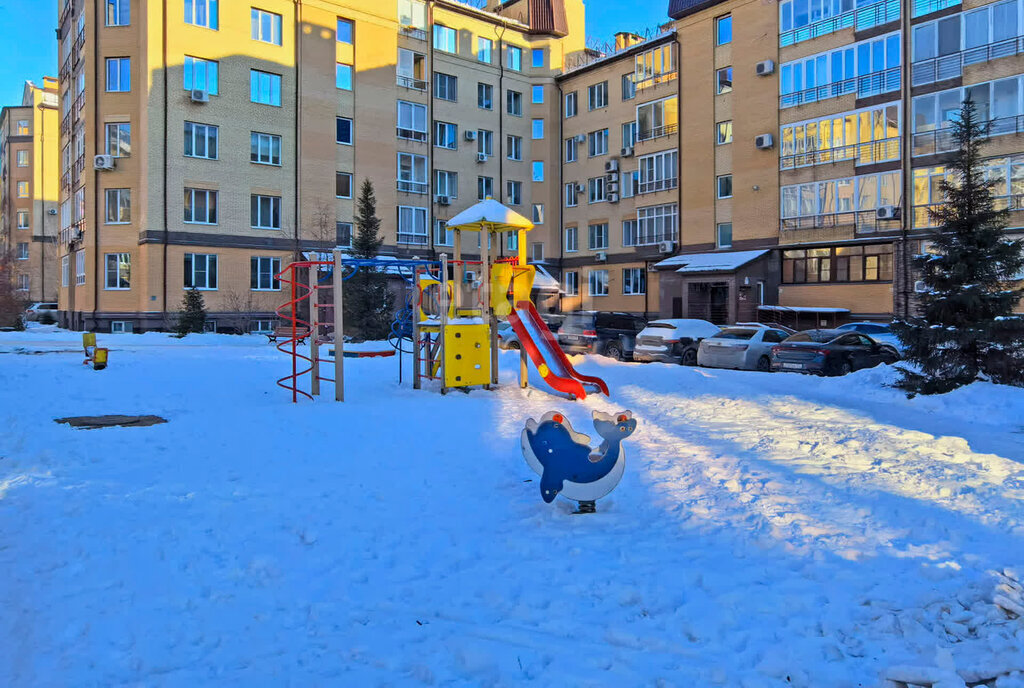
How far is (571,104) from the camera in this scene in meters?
48.2

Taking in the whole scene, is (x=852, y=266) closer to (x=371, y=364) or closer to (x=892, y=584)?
(x=371, y=364)

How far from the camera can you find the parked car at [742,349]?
2100 centimetres

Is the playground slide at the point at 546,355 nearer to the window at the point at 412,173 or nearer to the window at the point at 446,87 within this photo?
the window at the point at 412,173

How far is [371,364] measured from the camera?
19656mm

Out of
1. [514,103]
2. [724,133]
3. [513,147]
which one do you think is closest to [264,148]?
[513,147]

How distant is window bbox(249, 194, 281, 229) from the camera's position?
3769 cm

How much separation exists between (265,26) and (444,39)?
37.0 ft

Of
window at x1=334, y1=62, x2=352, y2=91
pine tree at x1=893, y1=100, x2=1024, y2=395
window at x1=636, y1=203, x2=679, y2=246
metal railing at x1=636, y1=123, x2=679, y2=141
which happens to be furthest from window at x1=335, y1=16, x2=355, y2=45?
pine tree at x1=893, y1=100, x2=1024, y2=395

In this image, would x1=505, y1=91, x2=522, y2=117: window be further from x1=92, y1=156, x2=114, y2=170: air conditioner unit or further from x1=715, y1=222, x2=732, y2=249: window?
x1=92, y1=156, x2=114, y2=170: air conditioner unit

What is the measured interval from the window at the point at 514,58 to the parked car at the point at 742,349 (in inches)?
1264

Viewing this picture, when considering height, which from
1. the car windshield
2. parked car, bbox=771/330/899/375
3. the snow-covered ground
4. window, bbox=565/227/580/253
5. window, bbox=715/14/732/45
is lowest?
the snow-covered ground

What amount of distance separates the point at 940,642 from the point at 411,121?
42.6m

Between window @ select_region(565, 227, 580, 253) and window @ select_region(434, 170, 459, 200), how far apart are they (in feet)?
25.7

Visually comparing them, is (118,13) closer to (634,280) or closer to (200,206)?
(200,206)
